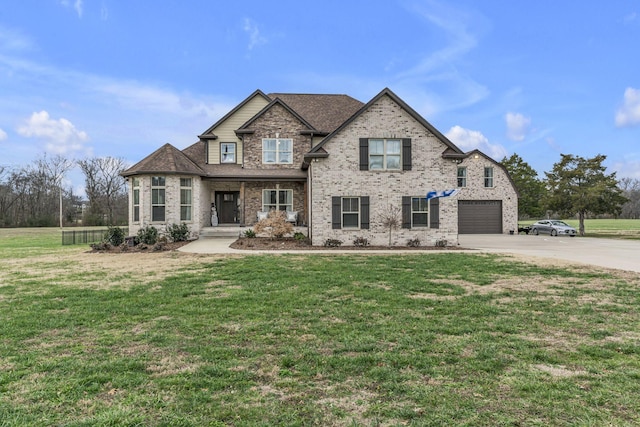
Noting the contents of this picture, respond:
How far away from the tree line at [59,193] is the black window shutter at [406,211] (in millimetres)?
48121

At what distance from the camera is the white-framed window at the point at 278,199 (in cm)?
2245

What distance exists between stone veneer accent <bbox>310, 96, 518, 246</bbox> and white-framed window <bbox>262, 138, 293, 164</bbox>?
544 cm

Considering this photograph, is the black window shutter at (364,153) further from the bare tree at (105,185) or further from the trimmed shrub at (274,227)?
the bare tree at (105,185)

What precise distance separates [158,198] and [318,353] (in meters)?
17.6

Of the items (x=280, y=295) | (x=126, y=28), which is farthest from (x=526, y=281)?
(x=126, y=28)

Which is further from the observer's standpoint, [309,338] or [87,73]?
[87,73]

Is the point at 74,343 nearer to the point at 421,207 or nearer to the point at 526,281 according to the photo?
the point at 526,281

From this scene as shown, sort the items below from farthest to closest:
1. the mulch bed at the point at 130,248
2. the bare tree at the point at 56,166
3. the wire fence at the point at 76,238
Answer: the bare tree at the point at 56,166
the wire fence at the point at 76,238
the mulch bed at the point at 130,248

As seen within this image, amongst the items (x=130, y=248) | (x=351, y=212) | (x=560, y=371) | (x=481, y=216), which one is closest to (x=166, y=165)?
(x=130, y=248)

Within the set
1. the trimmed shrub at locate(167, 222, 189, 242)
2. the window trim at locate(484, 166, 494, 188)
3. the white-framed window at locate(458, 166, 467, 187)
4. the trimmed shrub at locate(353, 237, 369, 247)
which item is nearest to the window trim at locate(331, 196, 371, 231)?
the trimmed shrub at locate(353, 237, 369, 247)

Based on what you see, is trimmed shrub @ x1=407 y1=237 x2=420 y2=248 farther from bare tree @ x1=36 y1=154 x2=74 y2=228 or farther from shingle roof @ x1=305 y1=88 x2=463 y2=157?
bare tree @ x1=36 y1=154 x2=74 y2=228

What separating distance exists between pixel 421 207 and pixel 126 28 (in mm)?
15809

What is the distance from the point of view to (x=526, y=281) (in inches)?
339

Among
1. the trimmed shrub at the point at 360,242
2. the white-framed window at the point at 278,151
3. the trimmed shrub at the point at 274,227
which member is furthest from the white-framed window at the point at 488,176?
the trimmed shrub at the point at 274,227
